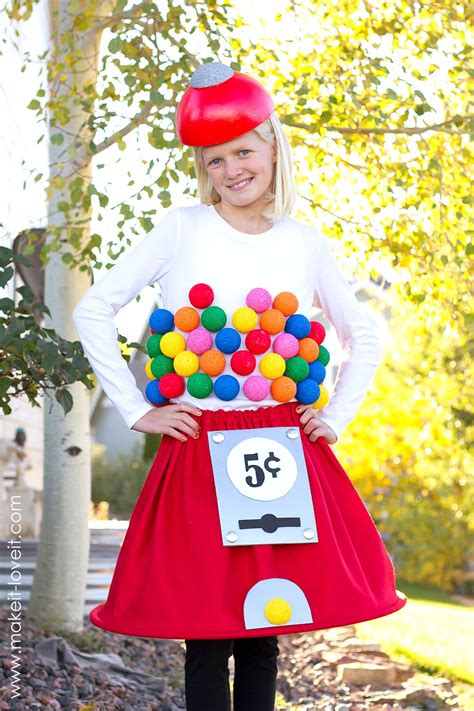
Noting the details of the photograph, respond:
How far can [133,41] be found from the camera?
416 cm

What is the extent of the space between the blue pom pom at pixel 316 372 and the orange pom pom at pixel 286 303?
143mm

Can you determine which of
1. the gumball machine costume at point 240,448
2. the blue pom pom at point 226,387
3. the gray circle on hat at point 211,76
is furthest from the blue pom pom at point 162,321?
the gray circle on hat at point 211,76

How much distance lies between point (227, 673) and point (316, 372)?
0.73 metres

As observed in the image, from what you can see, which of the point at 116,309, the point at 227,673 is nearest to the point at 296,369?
the point at 116,309

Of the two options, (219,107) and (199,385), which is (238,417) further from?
(219,107)

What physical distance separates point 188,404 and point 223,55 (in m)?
2.27

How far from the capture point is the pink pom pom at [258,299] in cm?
246

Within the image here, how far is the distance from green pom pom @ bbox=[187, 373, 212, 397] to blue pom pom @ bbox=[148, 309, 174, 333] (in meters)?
0.18

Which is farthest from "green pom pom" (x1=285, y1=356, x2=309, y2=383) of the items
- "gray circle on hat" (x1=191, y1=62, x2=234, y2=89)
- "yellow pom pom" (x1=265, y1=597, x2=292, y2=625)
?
"gray circle on hat" (x1=191, y1=62, x2=234, y2=89)

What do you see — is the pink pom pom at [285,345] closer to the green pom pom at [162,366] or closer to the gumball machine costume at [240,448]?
the gumball machine costume at [240,448]

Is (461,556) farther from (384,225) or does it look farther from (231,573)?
(231,573)

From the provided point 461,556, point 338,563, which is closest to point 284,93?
point 338,563

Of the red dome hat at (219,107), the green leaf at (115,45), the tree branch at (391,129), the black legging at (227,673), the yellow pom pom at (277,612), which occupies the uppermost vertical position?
the green leaf at (115,45)

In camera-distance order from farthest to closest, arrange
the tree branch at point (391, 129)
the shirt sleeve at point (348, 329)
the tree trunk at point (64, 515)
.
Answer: the tree trunk at point (64, 515), the tree branch at point (391, 129), the shirt sleeve at point (348, 329)
